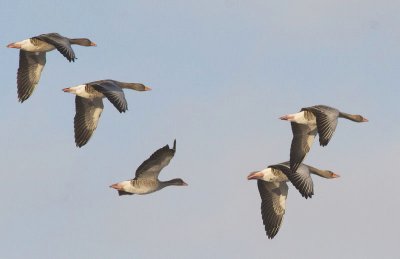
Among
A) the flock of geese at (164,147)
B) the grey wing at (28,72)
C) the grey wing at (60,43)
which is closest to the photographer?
the flock of geese at (164,147)

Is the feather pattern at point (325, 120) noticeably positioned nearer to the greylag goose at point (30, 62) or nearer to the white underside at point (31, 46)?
the greylag goose at point (30, 62)

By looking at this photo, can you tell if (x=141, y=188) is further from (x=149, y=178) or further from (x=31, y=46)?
(x=31, y=46)

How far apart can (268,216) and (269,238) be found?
0.68m

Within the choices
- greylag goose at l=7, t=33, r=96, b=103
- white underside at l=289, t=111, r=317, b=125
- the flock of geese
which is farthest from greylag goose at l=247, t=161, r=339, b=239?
greylag goose at l=7, t=33, r=96, b=103

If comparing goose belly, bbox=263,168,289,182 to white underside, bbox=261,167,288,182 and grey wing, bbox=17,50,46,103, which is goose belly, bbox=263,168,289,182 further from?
grey wing, bbox=17,50,46,103

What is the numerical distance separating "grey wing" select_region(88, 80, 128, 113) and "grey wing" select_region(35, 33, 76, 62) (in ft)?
3.09

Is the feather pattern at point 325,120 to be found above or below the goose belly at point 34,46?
above

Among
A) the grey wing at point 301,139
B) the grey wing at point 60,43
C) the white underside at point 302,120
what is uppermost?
the grey wing at point 60,43

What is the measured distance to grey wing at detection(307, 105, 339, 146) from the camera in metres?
30.9

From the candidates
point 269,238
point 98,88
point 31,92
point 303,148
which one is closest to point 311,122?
point 303,148

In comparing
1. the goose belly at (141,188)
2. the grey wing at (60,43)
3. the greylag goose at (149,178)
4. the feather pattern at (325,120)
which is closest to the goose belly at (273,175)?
the feather pattern at (325,120)

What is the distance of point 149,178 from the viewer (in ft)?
106

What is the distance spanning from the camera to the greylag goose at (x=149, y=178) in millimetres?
31766

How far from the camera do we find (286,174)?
3225cm
